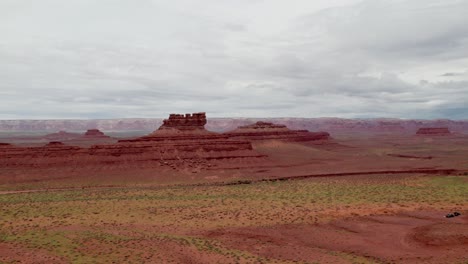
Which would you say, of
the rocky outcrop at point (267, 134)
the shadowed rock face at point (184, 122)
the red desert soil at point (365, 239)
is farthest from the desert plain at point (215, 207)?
the rocky outcrop at point (267, 134)

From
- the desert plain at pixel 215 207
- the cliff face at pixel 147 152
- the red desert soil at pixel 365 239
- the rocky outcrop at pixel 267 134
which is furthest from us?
the rocky outcrop at pixel 267 134

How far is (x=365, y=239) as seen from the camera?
109 ft

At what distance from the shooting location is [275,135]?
13850 centimetres

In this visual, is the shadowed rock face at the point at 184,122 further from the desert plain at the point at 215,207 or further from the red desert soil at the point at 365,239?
the red desert soil at the point at 365,239

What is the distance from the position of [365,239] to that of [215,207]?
1776 centimetres

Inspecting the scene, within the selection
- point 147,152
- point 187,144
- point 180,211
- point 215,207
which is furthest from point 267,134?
point 180,211

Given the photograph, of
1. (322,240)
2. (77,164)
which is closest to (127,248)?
(322,240)

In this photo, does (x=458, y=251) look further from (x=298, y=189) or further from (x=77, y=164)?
(x=77, y=164)

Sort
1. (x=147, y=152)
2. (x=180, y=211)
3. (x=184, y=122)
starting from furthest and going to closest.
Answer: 1. (x=184, y=122)
2. (x=147, y=152)
3. (x=180, y=211)

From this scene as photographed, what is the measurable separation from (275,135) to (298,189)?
8131cm

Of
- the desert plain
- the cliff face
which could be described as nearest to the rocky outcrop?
the cliff face

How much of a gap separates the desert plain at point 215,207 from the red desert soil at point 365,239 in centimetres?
9

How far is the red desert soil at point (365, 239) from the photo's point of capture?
2919 centimetres

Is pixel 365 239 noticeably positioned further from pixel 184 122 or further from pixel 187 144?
pixel 184 122
